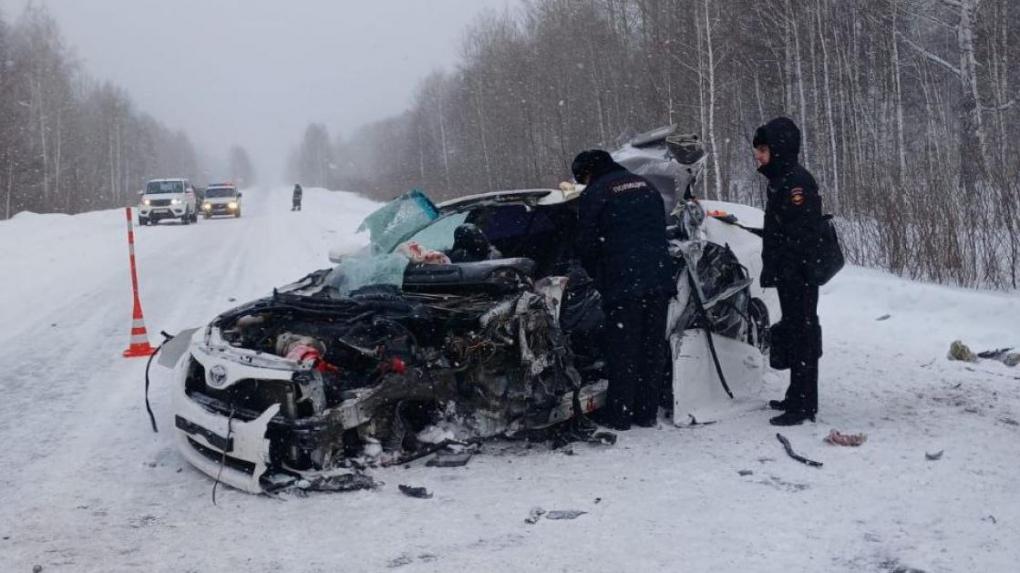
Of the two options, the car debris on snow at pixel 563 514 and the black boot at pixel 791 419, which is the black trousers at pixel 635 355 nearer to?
the black boot at pixel 791 419

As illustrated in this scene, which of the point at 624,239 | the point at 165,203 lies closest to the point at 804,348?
the point at 624,239

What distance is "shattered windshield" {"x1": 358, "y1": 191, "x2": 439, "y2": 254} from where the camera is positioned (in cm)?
592

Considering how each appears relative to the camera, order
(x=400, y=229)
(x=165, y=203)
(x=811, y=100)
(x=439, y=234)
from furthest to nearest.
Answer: (x=811, y=100), (x=165, y=203), (x=439, y=234), (x=400, y=229)

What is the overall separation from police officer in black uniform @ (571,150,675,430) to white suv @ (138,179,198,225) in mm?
26092

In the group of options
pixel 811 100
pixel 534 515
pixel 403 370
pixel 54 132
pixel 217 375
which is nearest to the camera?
pixel 534 515

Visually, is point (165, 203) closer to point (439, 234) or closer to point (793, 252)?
point (439, 234)

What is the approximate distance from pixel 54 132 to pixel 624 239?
183 feet

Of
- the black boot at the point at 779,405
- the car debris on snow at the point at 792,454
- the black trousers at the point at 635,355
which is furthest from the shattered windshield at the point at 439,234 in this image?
the car debris on snow at the point at 792,454

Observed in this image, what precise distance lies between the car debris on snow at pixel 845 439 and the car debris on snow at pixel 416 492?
2.34 m

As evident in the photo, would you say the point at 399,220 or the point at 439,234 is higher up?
the point at 399,220

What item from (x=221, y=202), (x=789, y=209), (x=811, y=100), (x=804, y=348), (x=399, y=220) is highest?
(x=811, y=100)

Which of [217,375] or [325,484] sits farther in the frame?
[217,375]

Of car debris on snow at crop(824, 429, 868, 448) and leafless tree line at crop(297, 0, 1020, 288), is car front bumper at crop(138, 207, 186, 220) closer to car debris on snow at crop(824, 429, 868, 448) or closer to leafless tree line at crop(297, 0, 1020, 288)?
leafless tree line at crop(297, 0, 1020, 288)

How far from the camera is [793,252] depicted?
16.2 feet
